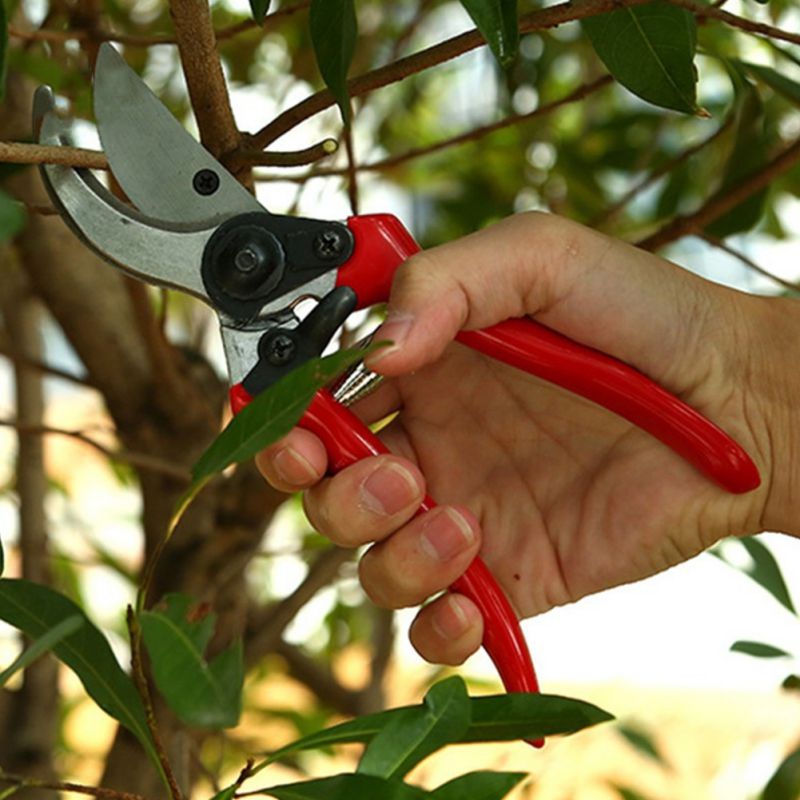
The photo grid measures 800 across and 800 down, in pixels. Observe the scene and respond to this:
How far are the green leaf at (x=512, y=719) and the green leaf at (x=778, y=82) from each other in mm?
441

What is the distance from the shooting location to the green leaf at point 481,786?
50 cm

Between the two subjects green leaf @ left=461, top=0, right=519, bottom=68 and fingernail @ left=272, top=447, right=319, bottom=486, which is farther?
fingernail @ left=272, top=447, right=319, bottom=486

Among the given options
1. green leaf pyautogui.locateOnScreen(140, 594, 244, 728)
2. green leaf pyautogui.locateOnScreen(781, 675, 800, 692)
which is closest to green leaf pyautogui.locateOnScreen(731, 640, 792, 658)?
green leaf pyautogui.locateOnScreen(781, 675, 800, 692)

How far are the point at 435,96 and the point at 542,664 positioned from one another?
116 centimetres

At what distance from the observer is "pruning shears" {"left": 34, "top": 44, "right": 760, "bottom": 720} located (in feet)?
2.16

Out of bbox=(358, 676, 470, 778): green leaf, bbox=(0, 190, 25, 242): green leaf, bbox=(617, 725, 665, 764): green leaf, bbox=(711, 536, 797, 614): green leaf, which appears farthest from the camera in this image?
bbox=(617, 725, 665, 764): green leaf

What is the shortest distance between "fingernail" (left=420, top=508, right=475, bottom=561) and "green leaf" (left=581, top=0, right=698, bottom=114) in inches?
9.3

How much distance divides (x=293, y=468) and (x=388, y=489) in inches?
1.9

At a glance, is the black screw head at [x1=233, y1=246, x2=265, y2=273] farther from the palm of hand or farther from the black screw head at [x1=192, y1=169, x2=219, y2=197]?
the palm of hand

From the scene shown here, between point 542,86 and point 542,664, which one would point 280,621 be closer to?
point 542,86

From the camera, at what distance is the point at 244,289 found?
696mm

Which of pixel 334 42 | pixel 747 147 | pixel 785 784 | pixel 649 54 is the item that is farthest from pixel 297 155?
pixel 785 784

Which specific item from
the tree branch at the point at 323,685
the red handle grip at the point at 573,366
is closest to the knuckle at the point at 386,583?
the red handle grip at the point at 573,366

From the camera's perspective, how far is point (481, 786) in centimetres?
50
